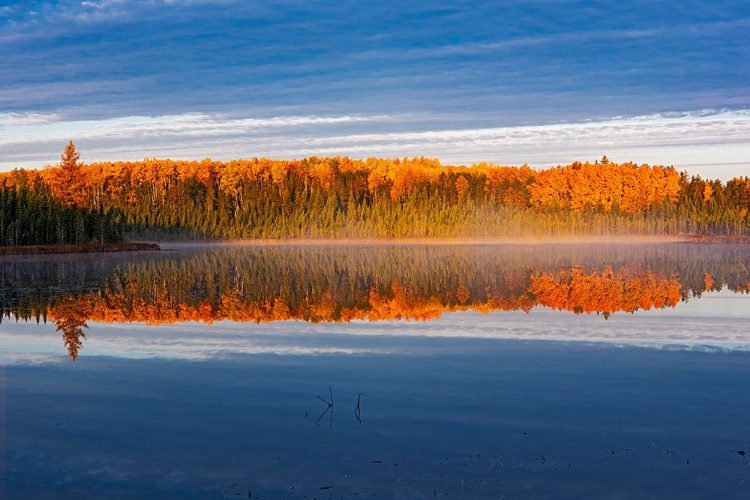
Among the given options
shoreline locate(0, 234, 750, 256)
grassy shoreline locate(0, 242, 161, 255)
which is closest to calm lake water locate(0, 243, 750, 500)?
grassy shoreline locate(0, 242, 161, 255)

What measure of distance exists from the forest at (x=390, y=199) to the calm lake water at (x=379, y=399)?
108863 millimetres

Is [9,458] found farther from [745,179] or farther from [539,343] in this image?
[745,179]

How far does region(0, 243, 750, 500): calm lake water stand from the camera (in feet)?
32.0

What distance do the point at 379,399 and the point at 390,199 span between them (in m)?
160

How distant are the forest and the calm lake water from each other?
357ft

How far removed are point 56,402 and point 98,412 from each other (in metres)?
1.18

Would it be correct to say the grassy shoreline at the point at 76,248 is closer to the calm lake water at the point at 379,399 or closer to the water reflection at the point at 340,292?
the water reflection at the point at 340,292

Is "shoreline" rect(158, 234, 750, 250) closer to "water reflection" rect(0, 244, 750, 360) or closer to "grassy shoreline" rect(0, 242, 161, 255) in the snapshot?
"grassy shoreline" rect(0, 242, 161, 255)

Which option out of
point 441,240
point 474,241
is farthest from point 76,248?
point 474,241

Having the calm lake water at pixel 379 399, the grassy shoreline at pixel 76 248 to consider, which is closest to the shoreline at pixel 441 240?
the grassy shoreline at pixel 76 248

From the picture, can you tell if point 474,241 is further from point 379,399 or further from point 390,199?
point 379,399

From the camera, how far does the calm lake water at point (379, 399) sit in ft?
32.0

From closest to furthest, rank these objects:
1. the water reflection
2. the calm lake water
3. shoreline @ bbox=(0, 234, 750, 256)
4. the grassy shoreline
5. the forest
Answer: the calm lake water, the water reflection, the grassy shoreline, shoreline @ bbox=(0, 234, 750, 256), the forest

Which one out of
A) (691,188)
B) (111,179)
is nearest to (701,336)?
(691,188)
